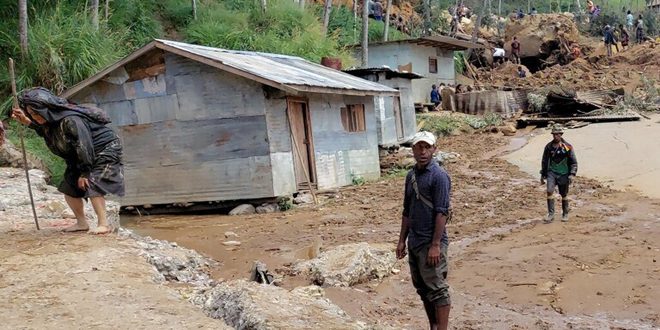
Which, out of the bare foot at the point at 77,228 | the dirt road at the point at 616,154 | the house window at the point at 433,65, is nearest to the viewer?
the bare foot at the point at 77,228

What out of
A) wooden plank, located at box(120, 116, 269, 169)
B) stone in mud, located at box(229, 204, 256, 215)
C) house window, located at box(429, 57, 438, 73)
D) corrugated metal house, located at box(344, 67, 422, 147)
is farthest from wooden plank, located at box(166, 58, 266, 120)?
house window, located at box(429, 57, 438, 73)

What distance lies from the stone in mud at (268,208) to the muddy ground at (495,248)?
1.42ft

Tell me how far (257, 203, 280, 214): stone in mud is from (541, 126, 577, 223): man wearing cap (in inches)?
198

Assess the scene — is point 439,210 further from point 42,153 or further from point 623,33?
point 623,33

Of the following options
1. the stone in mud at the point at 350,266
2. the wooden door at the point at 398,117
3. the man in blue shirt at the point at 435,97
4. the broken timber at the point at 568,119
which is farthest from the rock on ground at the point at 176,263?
the man in blue shirt at the point at 435,97

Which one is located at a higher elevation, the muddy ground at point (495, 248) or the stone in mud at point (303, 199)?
the stone in mud at point (303, 199)

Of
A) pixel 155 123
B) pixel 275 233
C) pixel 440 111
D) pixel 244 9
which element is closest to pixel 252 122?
pixel 155 123

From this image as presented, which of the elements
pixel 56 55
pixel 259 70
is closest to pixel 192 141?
pixel 259 70

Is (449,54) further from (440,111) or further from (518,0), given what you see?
(518,0)

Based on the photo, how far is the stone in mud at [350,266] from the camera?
6.55m

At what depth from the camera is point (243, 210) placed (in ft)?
40.1

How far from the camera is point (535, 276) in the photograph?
6.84 m

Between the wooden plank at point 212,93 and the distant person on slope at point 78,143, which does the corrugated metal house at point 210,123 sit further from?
the distant person on slope at point 78,143

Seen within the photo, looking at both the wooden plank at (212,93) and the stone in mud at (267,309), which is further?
the wooden plank at (212,93)
